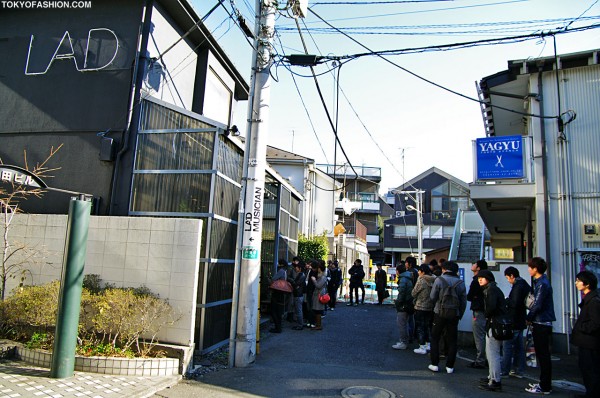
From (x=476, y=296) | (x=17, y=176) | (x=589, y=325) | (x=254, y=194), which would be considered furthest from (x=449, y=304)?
(x=17, y=176)

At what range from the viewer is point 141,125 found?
8.79 meters


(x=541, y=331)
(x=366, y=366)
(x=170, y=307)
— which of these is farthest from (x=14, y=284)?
(x=541, y=331)

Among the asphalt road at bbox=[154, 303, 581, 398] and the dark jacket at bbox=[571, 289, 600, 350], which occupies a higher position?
the dark jacket at bbox=[571, 289, 600, 350]

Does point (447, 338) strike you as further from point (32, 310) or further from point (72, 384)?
point (32, 310)

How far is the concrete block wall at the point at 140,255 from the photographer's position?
6.90 m

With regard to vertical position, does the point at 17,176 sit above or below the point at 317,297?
above

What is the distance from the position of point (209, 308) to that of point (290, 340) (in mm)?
2353

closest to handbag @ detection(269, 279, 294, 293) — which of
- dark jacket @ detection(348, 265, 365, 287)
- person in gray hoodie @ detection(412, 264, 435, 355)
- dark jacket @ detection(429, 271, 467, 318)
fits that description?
person in gray hoodie @ detection(412, 264, 435, 355)

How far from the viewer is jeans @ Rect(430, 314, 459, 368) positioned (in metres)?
6.95

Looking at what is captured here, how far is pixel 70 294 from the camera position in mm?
5859

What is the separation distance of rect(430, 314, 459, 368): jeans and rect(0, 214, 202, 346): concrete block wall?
13.2 ft

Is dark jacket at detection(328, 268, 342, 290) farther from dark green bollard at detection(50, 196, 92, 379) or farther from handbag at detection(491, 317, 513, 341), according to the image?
dark green bollard at detection(50, 196, 92, 379)

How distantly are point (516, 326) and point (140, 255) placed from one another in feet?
20.6

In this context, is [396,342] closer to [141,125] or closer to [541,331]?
[541,331]
